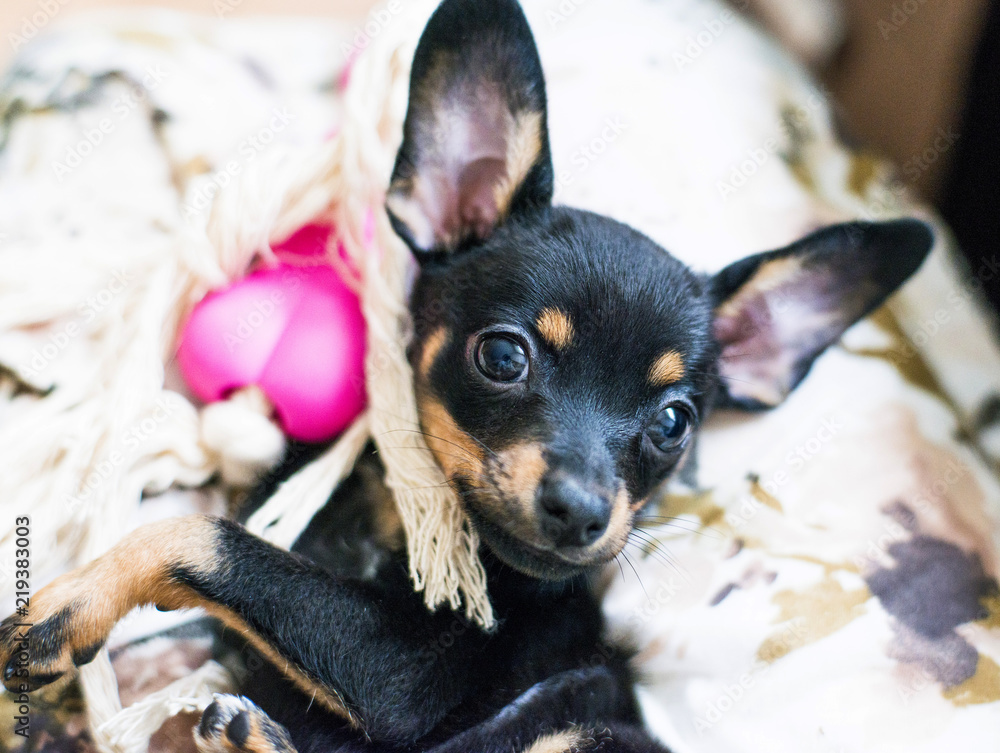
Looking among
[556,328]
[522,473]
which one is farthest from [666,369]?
[522,473]

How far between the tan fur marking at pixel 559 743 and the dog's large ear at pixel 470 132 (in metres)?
1.11

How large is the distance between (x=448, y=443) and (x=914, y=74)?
2.41m

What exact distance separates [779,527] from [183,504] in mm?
1393

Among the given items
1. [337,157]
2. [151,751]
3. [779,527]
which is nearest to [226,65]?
[337,157]

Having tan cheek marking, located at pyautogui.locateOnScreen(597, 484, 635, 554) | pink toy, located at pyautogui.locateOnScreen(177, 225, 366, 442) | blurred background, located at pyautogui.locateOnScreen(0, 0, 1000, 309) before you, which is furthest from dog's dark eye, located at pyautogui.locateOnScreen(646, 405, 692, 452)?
blurred background, located at pyautogui.locateOnScreen(0, 0, 1000, 309)

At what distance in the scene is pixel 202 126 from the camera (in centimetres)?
230

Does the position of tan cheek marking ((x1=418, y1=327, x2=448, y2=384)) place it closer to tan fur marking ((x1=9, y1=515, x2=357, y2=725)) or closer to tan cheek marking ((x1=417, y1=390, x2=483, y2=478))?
tan cheek marking ((x1=417, y1=390, x2=483, y2=478))

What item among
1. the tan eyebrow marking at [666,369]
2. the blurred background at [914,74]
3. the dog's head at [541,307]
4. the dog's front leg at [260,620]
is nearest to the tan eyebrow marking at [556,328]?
the dog's head at [541,307]

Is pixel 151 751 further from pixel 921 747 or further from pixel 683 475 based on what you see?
pixel 921 747

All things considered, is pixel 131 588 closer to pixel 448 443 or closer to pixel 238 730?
pixel 238 730

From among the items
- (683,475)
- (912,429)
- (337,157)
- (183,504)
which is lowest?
(183,504)

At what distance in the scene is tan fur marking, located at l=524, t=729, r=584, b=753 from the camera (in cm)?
165

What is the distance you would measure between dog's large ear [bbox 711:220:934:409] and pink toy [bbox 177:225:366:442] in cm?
90

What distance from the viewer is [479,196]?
1879 millimetres
